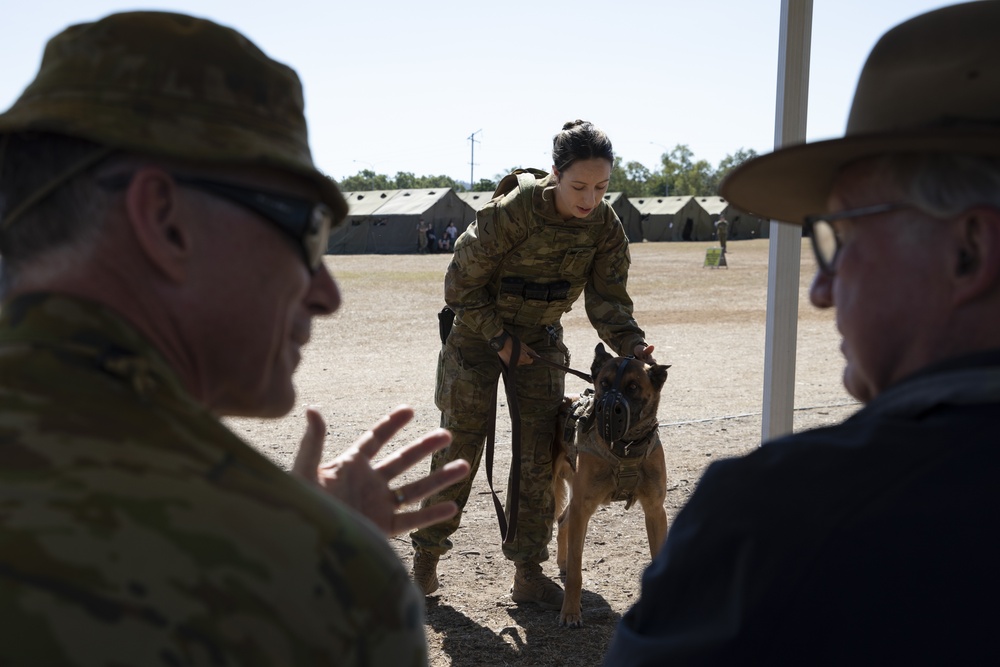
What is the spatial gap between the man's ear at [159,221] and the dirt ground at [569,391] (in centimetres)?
355

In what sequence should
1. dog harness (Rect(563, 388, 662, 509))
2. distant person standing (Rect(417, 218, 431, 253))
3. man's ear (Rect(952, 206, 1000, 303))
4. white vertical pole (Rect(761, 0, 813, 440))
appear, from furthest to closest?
1. distant person standing (Rect(417, 218, 431, 253))
2. dog harness (Rect(563, 388, 662, 509))
3. white vertical pole (Rect(761, 0, 813, 440))
4. man's ear (Rect(952, 206, 1000, 303))

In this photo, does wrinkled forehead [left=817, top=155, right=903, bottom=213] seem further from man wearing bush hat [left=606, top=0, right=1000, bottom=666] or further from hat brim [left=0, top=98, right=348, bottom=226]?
hat brim [left=0, top=98, right=348, bottom=226]

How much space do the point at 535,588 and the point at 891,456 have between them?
4021 mm

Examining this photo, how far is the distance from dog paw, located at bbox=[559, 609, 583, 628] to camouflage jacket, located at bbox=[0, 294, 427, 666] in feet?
12.4

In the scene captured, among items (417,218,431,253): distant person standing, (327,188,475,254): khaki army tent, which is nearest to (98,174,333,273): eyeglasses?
(417,218,431,253): distant person standing

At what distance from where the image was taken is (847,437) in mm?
1201

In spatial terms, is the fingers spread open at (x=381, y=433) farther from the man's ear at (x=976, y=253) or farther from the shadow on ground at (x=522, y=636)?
the shadow on ground at (x=522, y=636)

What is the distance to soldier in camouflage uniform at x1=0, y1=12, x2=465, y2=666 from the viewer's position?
2.85 feet

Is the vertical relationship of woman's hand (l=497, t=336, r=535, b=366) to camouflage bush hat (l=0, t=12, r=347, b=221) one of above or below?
below

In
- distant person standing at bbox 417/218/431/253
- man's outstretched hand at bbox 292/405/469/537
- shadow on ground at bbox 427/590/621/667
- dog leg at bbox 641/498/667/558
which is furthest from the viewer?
A: distant person standing at bbox 417/218/431/253

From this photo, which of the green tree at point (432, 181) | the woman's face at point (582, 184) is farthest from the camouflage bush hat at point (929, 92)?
the green tree at point (432, 181)

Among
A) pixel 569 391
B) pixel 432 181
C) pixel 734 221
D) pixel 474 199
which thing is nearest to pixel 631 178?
pixel 432 181

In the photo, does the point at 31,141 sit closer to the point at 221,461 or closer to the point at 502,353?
the point at 221,461

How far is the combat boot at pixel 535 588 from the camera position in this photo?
496 cm
